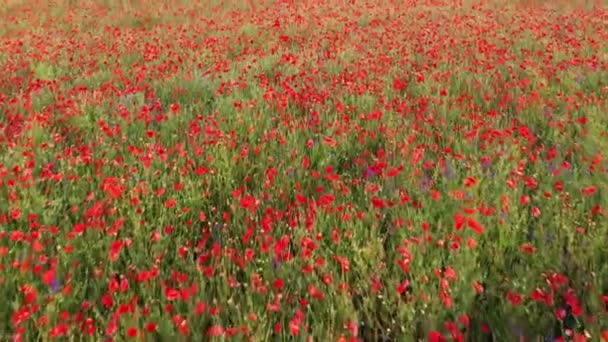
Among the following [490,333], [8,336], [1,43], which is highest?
[1,43]

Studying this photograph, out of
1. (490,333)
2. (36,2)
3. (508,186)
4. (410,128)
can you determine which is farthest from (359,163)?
(36,2)

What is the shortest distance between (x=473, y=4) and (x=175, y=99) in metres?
9.58

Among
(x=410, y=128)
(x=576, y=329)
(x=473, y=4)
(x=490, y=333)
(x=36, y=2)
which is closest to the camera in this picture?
(x=576, y=329)

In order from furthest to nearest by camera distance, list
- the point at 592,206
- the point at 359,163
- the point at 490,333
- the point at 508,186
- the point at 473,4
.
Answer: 1. the point at 473,4
2. the point at 359,163
3. the point at 508,186
4. the point at 592,206
5. the point at 490,333

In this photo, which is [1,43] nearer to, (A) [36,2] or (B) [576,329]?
(A) [36,2]

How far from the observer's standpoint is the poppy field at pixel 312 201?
1982 mm

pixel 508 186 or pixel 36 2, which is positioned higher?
pixel 36 2

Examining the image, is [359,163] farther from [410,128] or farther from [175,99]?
[175,99]

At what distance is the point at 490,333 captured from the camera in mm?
1964

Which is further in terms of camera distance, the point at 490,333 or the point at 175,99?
the point at 175,99

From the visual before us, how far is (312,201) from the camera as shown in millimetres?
2926

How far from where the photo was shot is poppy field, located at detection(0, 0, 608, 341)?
198 cm

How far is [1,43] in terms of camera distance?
8039 mm

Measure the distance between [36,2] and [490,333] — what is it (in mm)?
14705
